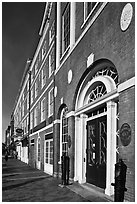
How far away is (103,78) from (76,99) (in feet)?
9.32

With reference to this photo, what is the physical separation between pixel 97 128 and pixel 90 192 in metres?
2.11

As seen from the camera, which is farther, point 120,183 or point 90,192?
point 90,192

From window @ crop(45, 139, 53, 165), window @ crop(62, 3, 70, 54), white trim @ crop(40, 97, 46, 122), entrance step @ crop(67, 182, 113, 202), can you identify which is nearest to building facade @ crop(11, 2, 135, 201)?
window @ crop(62, 3, 70, 54)

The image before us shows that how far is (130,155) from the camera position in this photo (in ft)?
20.4

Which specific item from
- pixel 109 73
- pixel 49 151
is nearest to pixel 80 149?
pixel 109 73

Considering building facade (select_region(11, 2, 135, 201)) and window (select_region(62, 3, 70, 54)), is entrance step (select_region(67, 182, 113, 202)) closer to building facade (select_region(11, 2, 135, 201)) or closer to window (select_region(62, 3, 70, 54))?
building facade (select_region(11, 2, 135, 201))

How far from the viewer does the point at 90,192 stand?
896 centimetres

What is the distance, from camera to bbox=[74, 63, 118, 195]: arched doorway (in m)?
8.04

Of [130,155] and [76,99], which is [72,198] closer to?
[130,155]

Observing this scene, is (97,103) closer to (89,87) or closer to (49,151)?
(89,87)

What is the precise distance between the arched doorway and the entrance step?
6.8 inches

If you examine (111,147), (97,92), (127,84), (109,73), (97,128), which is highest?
(109,73)

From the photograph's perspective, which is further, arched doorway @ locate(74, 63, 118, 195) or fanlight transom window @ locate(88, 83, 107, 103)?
fanlight transom window @ locate(88, 83, 107, 103)

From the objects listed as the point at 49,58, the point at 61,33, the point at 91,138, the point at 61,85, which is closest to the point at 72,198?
the point at 91,138
